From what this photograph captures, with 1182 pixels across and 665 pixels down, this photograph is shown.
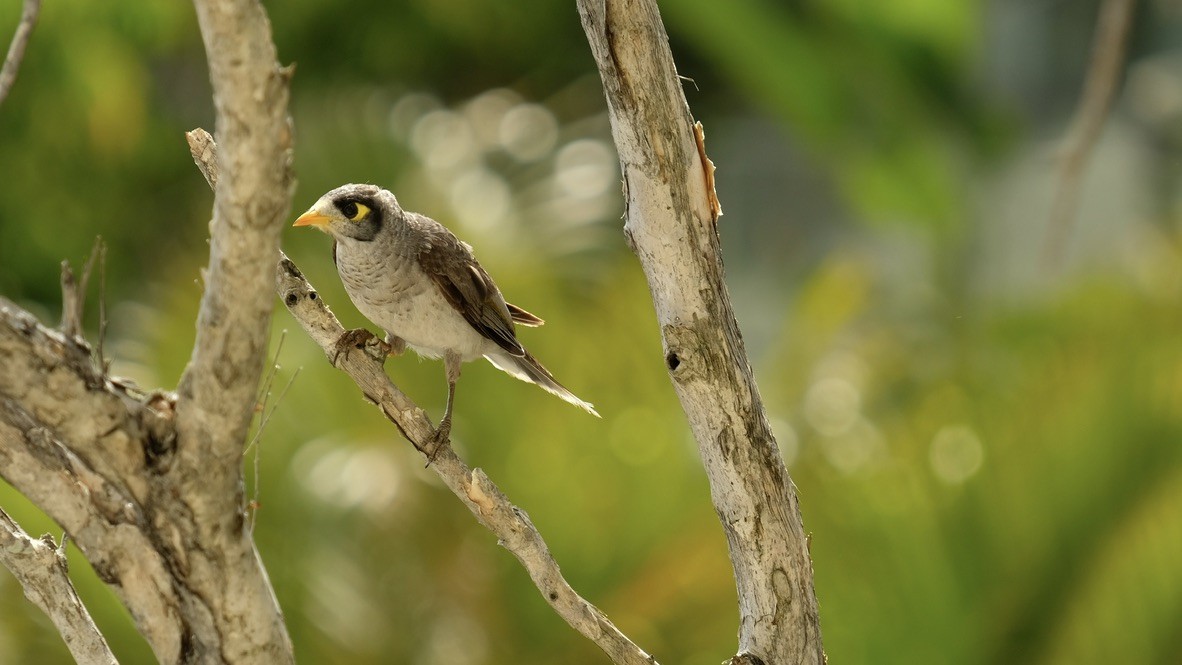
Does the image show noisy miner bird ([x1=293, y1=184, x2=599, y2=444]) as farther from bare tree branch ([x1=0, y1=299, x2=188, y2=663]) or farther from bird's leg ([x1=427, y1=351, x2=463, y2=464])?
bare tree branch ([x1=0, y1=299, x2=188, y2=663])

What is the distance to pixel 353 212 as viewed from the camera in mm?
2197

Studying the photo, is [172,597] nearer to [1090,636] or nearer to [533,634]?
[533,634]

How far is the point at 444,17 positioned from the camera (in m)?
7.91

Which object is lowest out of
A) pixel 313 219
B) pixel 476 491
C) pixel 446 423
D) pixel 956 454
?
pixel 476 491

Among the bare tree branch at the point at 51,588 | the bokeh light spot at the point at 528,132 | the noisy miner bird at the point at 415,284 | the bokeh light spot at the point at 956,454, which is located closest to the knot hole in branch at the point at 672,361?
the noisy miner bird at the point at 415,284

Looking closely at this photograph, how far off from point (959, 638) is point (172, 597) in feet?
7.72

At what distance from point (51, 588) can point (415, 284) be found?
0.94 m

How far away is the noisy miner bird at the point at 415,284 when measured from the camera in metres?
2.21

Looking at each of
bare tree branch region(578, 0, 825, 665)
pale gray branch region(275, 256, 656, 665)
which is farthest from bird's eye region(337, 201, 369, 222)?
bare tree branch region(578, 0, 825, 665)

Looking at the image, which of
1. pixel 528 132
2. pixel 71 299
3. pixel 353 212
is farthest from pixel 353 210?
pixel 528 132

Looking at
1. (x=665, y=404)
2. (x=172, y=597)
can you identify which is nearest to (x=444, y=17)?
(x=665, y=404)

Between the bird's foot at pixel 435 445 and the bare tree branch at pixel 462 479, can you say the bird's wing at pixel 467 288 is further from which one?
the bird's foot at pixel 435 445

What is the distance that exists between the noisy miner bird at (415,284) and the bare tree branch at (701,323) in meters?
0.57

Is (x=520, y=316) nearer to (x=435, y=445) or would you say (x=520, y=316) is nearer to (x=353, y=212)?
(x=353, y=212)
